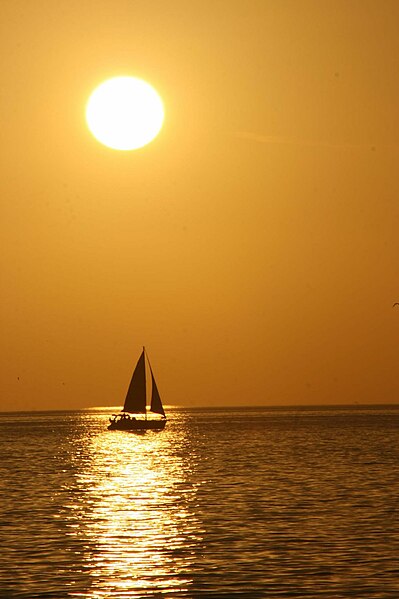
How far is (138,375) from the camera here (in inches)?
6088

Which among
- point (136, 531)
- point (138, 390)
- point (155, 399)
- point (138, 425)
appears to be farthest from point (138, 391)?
point (136, 531)

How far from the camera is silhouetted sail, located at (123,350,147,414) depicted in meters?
154

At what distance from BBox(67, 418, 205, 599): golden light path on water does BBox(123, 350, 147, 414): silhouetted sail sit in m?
68.8

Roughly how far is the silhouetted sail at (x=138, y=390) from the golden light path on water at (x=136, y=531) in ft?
226

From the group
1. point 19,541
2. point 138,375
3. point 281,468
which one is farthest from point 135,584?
point 138,375

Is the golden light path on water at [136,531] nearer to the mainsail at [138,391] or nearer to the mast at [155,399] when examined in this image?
the mainsail at [138,391]

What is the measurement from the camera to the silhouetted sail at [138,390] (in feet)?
506

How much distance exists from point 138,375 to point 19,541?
11173 cm

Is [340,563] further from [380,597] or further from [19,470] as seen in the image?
[19,470]

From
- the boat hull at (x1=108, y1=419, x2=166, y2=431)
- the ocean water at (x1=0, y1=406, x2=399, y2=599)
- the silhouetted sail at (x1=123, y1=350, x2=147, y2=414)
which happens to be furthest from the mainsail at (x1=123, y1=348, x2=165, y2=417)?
the ocean water at (x1=0, y1=406, x2=399, y2=599)

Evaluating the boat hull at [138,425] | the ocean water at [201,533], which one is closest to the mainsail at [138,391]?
the boat hull at [138,425]

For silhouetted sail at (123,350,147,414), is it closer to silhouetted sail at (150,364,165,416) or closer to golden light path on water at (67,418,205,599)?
silhouetted sail at (150,364,165,416)

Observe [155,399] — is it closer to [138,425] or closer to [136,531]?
[138,425]

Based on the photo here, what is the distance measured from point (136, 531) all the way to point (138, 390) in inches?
4358
